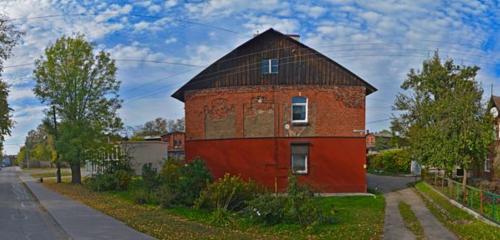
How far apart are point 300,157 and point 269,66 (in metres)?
5.14

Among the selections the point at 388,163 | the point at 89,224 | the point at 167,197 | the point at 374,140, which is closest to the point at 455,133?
the point at 167,197

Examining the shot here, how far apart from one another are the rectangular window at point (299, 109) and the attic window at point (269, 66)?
1.91m

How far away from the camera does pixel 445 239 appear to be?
42.8 feet

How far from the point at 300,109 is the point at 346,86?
107 inches

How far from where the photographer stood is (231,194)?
18969 millimetres

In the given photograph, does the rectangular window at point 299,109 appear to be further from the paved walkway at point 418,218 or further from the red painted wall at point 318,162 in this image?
the paved walkway at point 418,218

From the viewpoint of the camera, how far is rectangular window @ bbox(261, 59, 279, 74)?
29.2 metres

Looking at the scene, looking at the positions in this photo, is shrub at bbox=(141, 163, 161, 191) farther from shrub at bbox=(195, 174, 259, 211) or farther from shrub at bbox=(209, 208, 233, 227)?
shrub at bbox=(209, 208, 233, 227)

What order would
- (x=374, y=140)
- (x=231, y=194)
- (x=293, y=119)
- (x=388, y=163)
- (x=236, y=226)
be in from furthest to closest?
(x=374, y=140) → (x=388, y=163) → (x=293, y=119) → (x=231, y=194) → (x=236, y=226)

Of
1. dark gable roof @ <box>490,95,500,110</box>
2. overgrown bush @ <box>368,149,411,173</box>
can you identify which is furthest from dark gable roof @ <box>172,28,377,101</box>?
overgrown bush @ <box>368,149,411,173</box>

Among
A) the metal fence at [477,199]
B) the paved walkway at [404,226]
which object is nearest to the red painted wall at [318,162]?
the paved walkway at [404,226]

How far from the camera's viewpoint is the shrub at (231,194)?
1906 cm

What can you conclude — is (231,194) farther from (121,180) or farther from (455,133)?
(121,180)

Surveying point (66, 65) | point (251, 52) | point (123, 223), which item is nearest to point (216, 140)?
point (251, 52)
